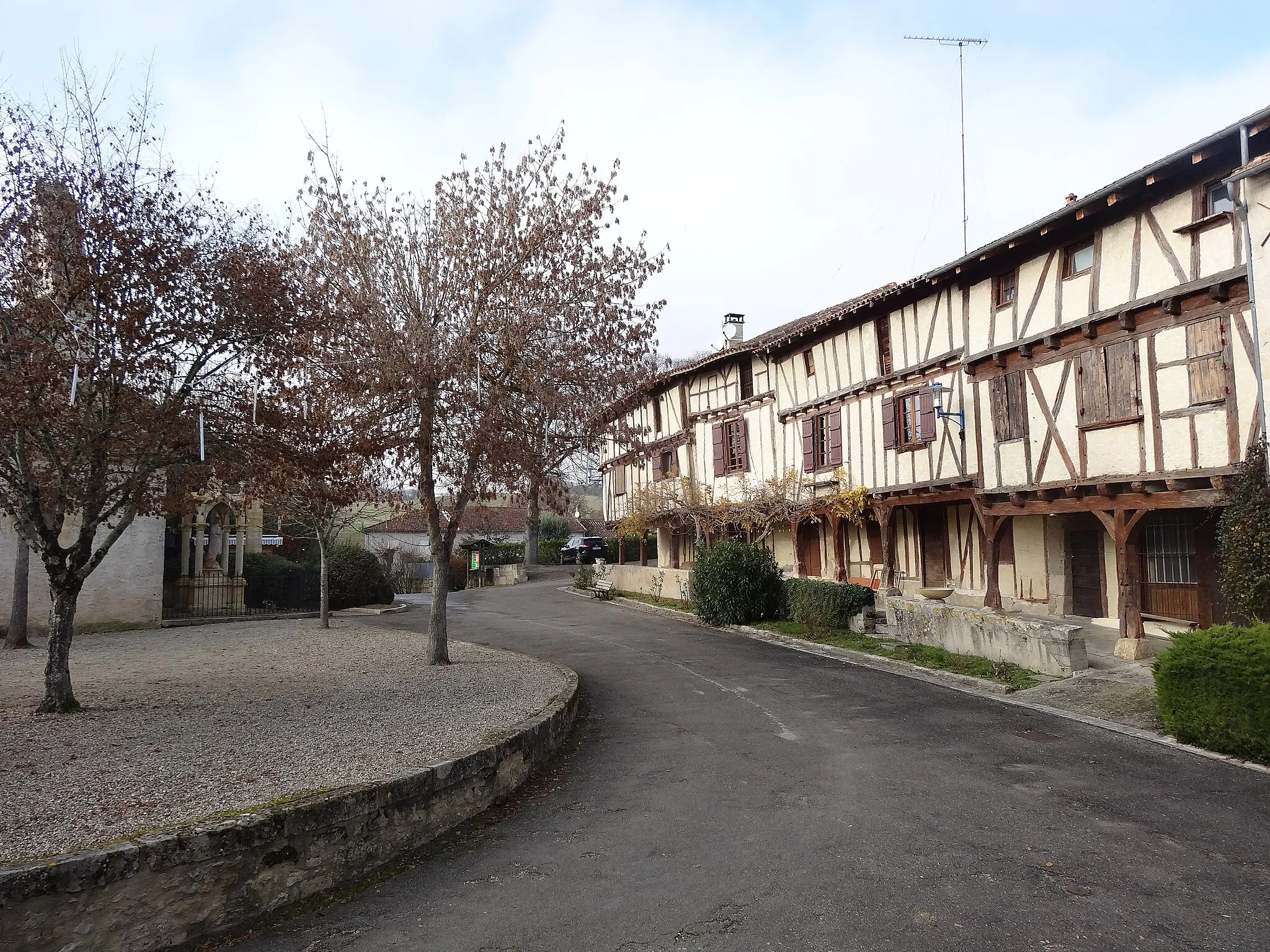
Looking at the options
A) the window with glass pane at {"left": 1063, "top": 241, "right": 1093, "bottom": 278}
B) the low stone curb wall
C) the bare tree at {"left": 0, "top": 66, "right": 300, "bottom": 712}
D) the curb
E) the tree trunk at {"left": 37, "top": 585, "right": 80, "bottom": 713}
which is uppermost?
the window with glass pane at {"left": 1063, "top": 241, "right": 1093, "bottom": 278}

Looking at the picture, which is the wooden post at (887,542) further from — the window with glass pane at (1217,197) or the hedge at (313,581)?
the hedge at (313,581)

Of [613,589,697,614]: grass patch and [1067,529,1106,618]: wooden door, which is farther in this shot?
[613,589,697,614]: grass patch

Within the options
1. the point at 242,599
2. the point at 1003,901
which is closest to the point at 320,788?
the point at 1003,901

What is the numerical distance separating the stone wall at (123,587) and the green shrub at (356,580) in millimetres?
6045

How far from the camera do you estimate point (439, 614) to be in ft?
41.7

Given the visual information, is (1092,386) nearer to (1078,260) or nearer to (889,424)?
(1078,260)

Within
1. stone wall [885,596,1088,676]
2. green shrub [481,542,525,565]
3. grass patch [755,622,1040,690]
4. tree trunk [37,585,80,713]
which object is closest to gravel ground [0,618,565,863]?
tree trunk [37,585,80,713]

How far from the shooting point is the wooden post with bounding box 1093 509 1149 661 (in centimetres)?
1164

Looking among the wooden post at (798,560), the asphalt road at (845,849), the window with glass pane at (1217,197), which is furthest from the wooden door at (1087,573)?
the wooden post at (798,560)

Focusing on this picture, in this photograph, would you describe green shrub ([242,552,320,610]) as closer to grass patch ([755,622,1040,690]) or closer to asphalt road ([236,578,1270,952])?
grass patch ([755,622,1040,690])

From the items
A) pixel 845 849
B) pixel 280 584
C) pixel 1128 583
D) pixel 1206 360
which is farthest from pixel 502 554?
pixel 845 849

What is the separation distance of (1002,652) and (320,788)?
9.85 metres

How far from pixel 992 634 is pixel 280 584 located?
2010 cm

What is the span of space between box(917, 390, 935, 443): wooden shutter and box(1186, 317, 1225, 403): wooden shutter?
19.6 ft
